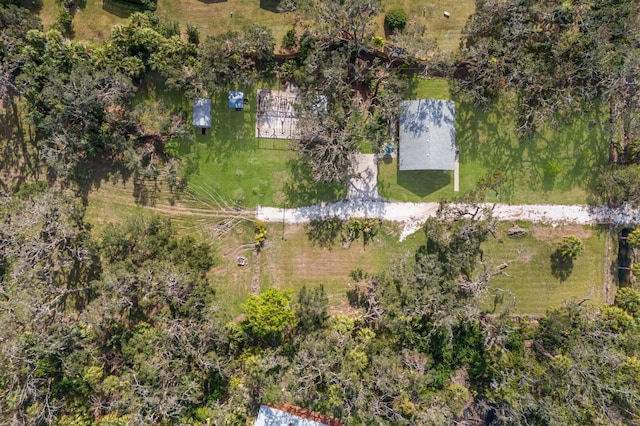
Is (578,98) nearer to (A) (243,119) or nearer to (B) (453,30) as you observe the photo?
(B) (453,30)

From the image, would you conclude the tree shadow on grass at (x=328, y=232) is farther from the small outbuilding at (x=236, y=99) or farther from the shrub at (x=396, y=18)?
the shrub at (x=396, y=18)

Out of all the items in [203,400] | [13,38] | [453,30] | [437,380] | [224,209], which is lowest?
[203,400]

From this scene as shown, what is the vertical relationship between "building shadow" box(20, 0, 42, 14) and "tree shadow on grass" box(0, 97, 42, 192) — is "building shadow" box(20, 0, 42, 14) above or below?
above

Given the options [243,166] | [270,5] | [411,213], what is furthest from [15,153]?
[411,213]

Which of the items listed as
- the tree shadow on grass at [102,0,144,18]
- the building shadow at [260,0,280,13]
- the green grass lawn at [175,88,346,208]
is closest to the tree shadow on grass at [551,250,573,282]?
the green grass lawn at [175,88,346,208]

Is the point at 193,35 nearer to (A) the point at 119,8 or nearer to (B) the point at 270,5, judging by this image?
(B) the point at 270,5

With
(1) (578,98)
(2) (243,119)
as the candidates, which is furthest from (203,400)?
(1) (578,98)

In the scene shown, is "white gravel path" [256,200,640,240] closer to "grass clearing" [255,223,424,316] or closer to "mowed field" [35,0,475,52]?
"grass clearing" [255,223,424,316]
